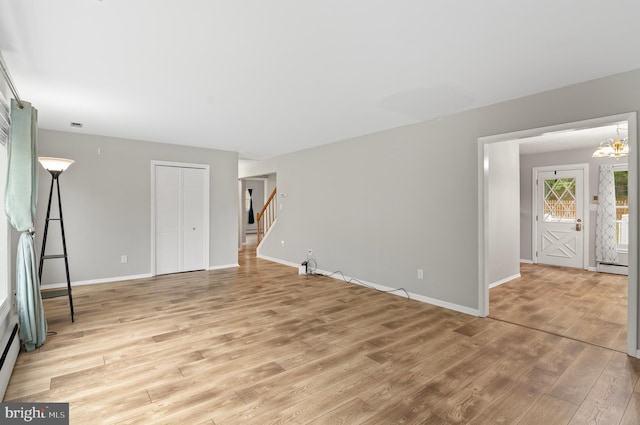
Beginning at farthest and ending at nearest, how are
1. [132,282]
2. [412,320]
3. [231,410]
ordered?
[132,282] < [412,320] < [231,410]

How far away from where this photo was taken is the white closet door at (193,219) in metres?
6.02

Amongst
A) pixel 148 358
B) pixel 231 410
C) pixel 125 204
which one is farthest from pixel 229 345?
pixel 125 204

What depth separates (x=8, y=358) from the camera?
2.35m

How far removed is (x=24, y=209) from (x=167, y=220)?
122 inches

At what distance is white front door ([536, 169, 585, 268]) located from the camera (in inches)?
250

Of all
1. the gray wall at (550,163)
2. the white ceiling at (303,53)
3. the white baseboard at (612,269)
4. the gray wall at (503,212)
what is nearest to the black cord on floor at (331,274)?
the gray wall at (503,212)

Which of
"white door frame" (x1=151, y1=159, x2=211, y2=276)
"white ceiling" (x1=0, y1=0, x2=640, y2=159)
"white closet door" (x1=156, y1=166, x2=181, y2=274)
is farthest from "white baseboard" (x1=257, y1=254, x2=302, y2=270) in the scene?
"white ceiling" (x1=0, y1=0, x2=640, y2=159)

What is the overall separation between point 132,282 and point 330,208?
369cm

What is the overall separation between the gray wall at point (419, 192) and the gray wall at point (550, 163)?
4.33 meters

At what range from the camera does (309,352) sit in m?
2.77

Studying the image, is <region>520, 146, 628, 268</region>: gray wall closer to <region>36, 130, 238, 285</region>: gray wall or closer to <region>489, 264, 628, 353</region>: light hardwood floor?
<region>489, 264, 628, 353</region>: light hardwood floor

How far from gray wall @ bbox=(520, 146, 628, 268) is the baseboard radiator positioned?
8548 mm

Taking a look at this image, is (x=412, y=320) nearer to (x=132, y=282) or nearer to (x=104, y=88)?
(x=104, y=88)

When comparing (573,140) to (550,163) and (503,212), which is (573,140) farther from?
(503,212)
